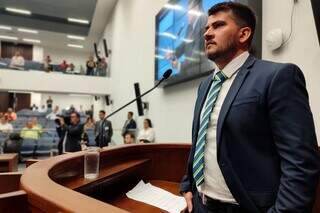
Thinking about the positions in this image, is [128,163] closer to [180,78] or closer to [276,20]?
[276,20]

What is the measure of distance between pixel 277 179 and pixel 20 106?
1699 cm

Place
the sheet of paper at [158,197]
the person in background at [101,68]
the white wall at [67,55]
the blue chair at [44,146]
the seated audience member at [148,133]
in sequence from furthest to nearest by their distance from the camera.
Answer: the white wall at [67,55] → the person in background at [101,68] → the blue chair at [44,146] → the seated audience member at [148,133] → the sheet of paper at [158,197]

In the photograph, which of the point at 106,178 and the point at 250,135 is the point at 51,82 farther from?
the point at 250,135

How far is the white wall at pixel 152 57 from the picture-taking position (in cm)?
196

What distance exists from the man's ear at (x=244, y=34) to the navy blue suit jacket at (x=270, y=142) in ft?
0.55

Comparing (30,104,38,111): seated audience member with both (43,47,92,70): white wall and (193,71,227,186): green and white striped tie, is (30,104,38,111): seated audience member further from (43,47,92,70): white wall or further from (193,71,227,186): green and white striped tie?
(193,71,227,186): green and white striped tie

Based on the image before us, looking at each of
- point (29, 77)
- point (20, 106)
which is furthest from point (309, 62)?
point (20, 106)

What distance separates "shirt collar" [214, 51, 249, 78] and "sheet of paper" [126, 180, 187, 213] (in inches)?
29.3

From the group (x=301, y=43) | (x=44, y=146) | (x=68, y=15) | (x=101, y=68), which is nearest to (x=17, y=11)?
(x=68, y=15)

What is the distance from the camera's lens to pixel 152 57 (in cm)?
572

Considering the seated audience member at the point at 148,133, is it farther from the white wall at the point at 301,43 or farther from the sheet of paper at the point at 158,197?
the sheet of paper at the point at 158,197

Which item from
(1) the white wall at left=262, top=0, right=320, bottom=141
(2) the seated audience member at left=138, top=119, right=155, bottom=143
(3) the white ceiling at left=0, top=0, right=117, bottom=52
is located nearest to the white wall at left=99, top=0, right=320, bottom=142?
(1) the white wall at left=262, top=0, right=320, bottom=141

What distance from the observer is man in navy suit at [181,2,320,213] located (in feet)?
2.92

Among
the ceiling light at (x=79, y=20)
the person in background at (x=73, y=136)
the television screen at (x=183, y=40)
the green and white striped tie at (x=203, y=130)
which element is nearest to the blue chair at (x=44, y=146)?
the person in background at (x=73, y=136)
